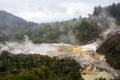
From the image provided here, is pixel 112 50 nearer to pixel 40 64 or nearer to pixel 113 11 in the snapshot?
pixel 40 64

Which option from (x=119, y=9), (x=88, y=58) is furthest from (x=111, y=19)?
(x=88, y=58)

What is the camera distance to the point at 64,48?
83750 millimetres

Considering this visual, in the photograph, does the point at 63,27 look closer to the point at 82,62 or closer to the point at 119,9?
the point at 119,9

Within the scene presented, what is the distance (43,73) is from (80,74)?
88.1 ft

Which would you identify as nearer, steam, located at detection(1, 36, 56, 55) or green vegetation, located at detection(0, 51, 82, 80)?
green vegetation, located at detection(0, 51, 82, 80)

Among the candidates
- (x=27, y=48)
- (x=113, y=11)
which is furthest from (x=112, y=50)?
(x=113, y=11)

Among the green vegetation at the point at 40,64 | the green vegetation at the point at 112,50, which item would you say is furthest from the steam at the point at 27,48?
the green vegetation at the point at 112,50

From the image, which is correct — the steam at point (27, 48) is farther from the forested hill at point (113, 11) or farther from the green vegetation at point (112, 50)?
the forested hill at point (113, 11)

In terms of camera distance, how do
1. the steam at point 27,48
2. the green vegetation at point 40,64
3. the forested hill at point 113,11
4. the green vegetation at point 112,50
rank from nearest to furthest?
the green vegetation at point 40,64
the green vegetation at point 112,50
the steam at point 27,48
the forested hill at point 113,11

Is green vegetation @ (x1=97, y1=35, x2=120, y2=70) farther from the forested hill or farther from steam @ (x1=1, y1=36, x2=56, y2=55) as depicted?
the forested hill

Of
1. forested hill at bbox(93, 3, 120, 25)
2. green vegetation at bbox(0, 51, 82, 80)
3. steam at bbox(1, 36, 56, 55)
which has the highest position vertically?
forested hill at bbox(93, 3, 120, 25)

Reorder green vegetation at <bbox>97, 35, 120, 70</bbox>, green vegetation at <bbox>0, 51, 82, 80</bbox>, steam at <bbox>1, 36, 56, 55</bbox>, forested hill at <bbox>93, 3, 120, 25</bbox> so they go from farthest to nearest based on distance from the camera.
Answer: forested hill at <bbox>93, 3, 120, 25</bbox>
steam at <bbox>1, 36, 56, 55</bbox>
green vegetation at <bbox>97, 35, 120, 70</bbox>
green vegetation at <bbox>0, 51, 82, 80</bbox>

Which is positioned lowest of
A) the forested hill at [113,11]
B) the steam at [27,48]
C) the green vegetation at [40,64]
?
the green vegetation at [40,64]

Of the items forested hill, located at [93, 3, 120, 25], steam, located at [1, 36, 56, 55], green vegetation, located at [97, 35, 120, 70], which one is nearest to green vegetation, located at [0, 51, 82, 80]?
green vegetation, located at [97, 35, 120, 70]
